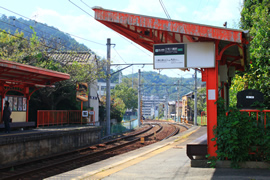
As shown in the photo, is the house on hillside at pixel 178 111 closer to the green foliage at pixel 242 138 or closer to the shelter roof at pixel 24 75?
the shelter roof at pixel 24 75

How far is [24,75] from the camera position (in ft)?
56.7

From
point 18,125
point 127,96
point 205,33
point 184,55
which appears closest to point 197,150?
point 184,55

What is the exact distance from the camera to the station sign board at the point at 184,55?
29.3ft

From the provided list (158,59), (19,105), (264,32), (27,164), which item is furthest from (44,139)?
(264,32)

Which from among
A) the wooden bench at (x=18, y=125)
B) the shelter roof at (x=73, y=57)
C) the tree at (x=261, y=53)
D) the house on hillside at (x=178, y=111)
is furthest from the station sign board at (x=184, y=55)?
the house on hillside at (x=178, y=111)

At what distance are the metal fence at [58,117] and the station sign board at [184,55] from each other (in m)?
14.3

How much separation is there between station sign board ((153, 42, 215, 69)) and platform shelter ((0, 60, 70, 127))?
8537mm

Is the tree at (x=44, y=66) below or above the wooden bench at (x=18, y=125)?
above

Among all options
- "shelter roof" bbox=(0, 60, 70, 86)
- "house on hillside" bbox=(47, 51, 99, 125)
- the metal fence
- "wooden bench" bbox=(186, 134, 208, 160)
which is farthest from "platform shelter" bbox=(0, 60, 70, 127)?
"house on hillside" bbox=(47, 51, 99, 125)

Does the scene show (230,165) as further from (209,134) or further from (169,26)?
(169,26)

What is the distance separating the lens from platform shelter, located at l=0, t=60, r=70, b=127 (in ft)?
50.3

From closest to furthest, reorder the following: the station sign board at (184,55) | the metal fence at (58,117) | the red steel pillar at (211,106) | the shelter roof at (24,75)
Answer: the red steel pillar at (211,106) → the station sign board at (184,55) → the shelter roof at (24,75) → the metal fence at (58,117)

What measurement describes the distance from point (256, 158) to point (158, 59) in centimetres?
393

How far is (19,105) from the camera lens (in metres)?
19.1
